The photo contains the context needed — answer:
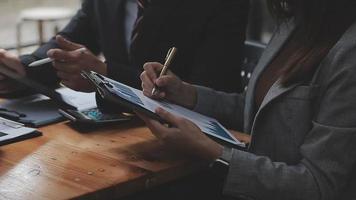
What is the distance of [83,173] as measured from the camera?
1.10 meters

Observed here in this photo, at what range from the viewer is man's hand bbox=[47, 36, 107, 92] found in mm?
1474

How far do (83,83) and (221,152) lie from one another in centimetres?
51

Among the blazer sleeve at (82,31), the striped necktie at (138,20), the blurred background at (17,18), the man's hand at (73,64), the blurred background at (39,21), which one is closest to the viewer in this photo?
the man's hand at (73,64)

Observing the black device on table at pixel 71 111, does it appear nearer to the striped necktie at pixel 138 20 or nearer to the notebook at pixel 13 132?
the notebook at pixel 13 132

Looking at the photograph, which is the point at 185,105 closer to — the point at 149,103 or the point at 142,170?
the point at 149,103

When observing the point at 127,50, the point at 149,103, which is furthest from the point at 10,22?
the point at 149,103

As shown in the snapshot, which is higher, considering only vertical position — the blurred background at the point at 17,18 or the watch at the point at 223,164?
the watch at the point at 223,164

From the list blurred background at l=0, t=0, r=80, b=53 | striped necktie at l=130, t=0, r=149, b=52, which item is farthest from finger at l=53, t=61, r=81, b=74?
blurred background at l=0, t=0, r=80, b=53

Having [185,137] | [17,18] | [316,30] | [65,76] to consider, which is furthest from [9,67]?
[17,18]

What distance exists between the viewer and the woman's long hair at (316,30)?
1.20 m

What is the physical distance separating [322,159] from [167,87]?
0.47 metres

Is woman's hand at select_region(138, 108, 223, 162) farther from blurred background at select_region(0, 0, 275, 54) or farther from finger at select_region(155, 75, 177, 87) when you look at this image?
blurred background at select_region(0, 0, 275, 54)

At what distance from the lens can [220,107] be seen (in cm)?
153

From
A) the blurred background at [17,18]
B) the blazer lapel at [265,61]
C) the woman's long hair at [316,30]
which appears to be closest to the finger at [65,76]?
the blazer lapel at [265,61]
